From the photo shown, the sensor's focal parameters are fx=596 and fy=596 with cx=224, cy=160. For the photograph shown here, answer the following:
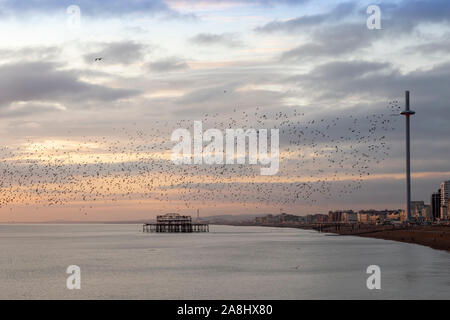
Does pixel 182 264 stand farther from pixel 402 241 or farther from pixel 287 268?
pixel 402 241

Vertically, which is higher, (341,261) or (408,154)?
(408,154)

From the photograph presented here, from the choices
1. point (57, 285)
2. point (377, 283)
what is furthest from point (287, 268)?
point (57, 285)

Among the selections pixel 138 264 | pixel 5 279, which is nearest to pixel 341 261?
pixel 138 264

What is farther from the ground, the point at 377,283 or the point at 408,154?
the point at 408,154

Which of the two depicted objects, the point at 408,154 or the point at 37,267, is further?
the point at 408,154
